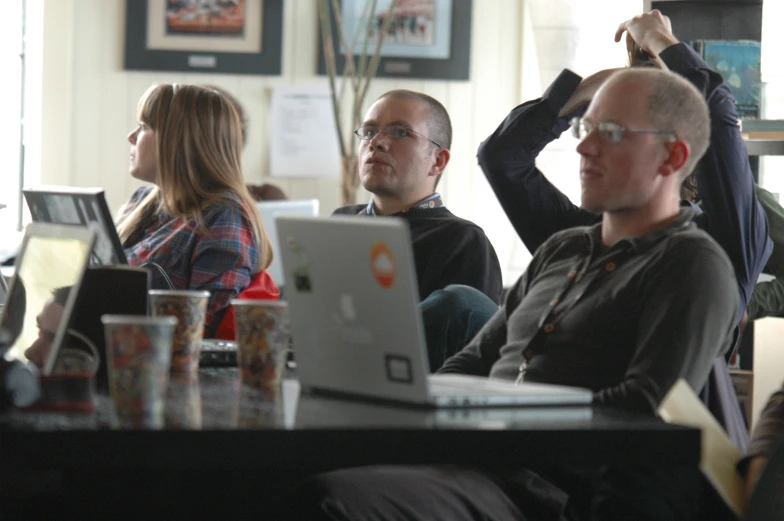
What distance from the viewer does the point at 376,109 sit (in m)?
2.87

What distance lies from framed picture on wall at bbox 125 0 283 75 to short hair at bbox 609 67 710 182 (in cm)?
273

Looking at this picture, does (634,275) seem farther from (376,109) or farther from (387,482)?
(376,109)

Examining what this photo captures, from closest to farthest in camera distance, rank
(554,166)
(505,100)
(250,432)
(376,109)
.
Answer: (250,432) → (376,109) → (554,166) → (505,100)

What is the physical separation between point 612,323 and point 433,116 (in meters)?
1.36

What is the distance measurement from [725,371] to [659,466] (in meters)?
0.55

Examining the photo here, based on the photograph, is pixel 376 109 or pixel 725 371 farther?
pixel 376 109

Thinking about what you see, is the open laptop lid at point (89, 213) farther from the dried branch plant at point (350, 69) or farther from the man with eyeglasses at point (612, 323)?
the dried branch plant at point (350, 69)

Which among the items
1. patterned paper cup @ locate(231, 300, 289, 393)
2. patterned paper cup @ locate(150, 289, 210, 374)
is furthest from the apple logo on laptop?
patterned paper cup @ locate(150, 289, 210, 374)

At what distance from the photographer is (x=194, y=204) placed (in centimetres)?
276

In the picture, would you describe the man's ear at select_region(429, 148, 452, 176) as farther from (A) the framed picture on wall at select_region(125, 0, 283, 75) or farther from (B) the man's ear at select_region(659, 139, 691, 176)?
(A) the framed picture on wall at select_region(125, 0, 283, 75)

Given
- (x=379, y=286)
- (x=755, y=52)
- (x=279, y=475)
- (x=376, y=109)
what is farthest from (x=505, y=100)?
(x=379, y=286)

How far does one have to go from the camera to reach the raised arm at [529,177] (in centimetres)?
244

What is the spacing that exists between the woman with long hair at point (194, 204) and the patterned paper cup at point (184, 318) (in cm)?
110

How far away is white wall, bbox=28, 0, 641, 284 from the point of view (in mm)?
4297
